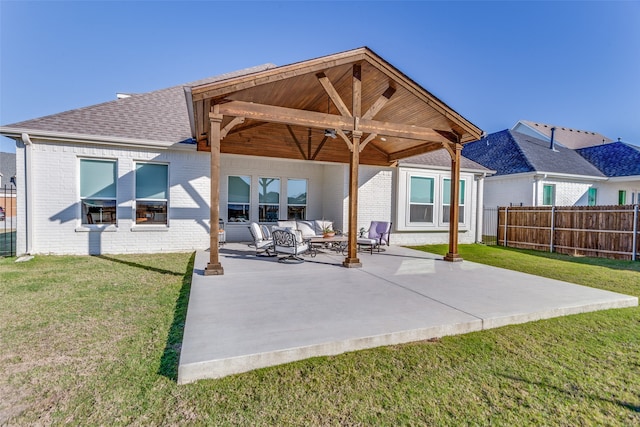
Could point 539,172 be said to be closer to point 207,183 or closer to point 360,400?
point 207,183

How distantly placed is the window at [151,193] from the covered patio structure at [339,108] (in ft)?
4.80

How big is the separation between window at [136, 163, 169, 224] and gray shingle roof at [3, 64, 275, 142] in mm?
906

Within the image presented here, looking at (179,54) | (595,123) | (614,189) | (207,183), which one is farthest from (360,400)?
(595,123)

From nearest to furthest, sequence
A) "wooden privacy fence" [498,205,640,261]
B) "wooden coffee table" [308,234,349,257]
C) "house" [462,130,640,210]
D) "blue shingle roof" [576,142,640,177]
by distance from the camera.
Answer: "wooden coffee table" [308,234,349,257], "wooden privacy fence" [498,205,640,261], "house" [462,130,640,210], "blue shingle roof" [576,142,640,177]

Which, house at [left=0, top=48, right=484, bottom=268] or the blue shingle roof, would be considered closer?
house at [left=0, top=48, right=484, bottom=268]

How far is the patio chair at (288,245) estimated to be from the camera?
7335mm

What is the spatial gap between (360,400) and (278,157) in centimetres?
924

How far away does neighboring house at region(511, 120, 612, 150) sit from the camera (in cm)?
2178

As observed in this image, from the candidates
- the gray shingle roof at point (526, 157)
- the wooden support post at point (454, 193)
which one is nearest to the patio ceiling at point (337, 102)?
the wooden support post at point (454, 193)

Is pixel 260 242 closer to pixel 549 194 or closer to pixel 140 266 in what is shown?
pixel 140 266

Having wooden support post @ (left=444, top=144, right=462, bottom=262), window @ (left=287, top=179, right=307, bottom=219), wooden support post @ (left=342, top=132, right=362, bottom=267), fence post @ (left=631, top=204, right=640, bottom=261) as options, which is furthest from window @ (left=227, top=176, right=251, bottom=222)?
fence post @ (left=631, top=204, right=640, bottom=261)

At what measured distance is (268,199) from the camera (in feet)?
39.1

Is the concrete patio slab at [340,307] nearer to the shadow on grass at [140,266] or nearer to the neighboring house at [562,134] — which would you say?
the shadow on grass at [140,266]

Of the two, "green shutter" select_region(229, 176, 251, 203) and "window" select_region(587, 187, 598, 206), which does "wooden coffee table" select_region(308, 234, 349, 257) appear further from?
"window" select_region(587, 187, 598, 206)
